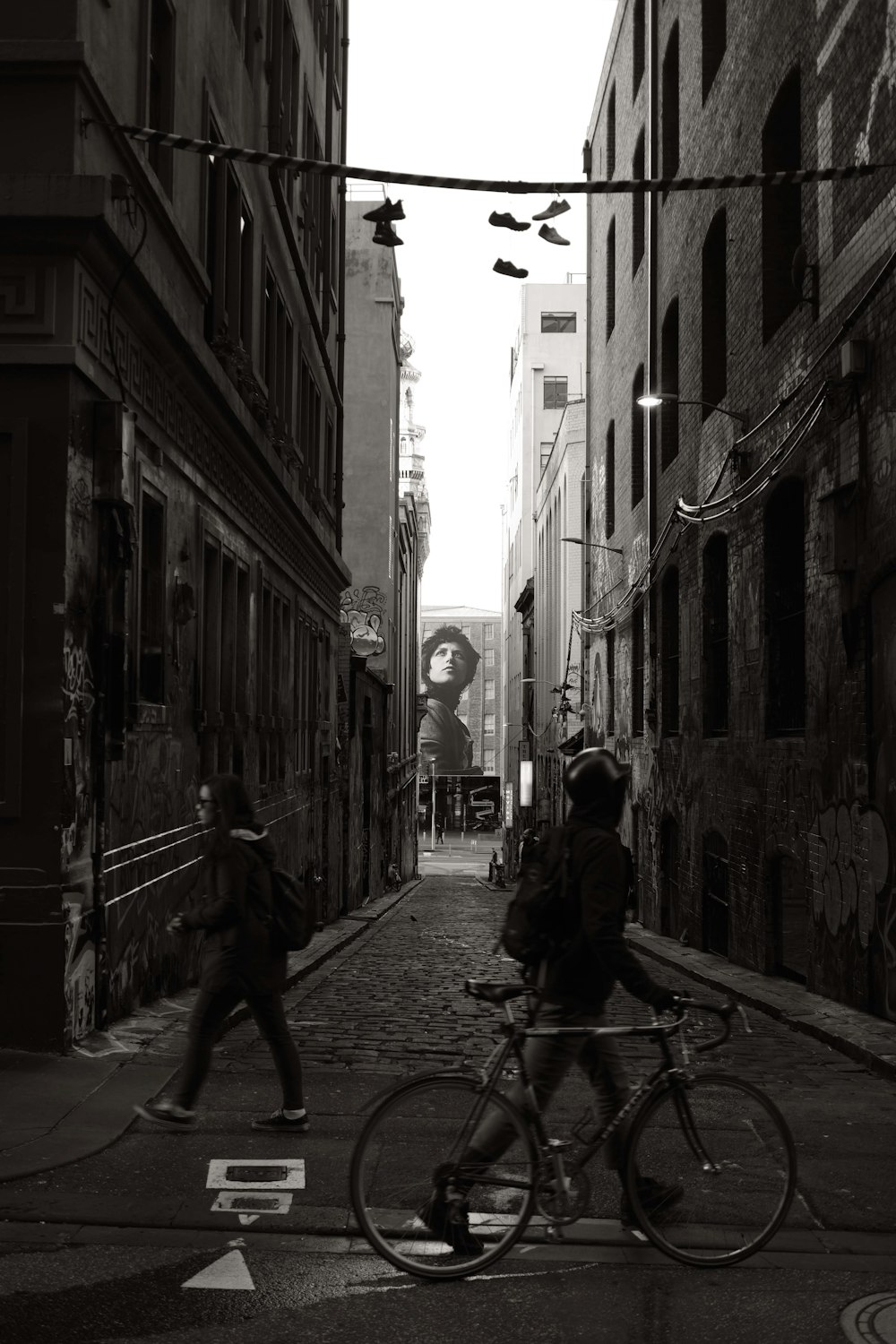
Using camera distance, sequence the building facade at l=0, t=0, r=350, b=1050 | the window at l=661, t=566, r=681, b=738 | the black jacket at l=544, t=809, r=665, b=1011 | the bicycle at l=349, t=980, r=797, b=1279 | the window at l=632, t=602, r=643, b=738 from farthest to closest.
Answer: the window at l=632, t=602, r=643, b=738
the window at l=661, t=566, r=681, b=738
the building facade at l=0, t=0, r=350, b=1050
the black jacket at l=544, t=809, r=665, b=1011
the bicycle at l=349, t=980, r=797, b=1279

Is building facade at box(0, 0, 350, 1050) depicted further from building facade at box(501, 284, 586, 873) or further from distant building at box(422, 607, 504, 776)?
distant building at box(422, 607, 504, 776)

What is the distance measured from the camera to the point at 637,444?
26.6m

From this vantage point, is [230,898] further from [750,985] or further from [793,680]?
[793,680]

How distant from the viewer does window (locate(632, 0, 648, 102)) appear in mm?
25703

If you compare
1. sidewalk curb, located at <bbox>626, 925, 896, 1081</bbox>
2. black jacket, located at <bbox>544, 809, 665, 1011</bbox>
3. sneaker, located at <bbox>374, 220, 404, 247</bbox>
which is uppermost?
sneaker, located at <bbox>374, 220, 404, 247</bbox>

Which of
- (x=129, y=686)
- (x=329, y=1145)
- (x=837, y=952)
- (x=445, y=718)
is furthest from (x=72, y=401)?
(x=445, y=718)

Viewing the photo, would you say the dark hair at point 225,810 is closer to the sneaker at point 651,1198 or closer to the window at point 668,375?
the sneaker at point 651,1198

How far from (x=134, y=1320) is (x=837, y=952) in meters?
8.58

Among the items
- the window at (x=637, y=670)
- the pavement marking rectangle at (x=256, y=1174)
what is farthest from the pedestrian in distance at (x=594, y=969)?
the window at (x=637, y=670)

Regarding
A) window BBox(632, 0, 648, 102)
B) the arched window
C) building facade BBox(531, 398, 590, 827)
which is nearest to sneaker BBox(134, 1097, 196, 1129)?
the arched window

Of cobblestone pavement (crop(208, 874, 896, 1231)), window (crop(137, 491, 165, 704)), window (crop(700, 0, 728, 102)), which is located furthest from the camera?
window (crop(700, 0, 728, 102))

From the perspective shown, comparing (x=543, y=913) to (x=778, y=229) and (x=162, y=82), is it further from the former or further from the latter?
(x=778, y=229)

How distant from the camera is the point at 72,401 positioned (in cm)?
868

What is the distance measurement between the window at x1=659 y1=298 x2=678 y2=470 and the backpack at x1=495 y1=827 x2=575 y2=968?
59.7 feet
